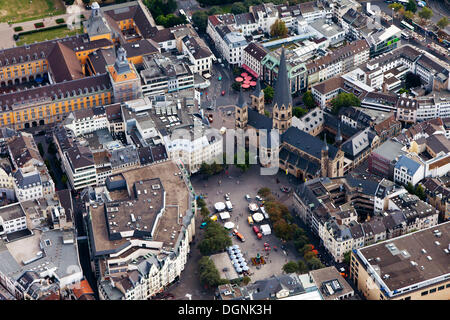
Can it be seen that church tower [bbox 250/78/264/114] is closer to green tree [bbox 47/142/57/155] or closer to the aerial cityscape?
the aerial cityscape

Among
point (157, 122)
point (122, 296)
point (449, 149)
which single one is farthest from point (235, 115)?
point (122, 296)

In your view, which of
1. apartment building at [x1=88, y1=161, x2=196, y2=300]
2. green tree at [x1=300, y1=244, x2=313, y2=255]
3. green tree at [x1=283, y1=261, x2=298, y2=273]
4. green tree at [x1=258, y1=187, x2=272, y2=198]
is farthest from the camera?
green tree at [x1=258, y1=187, x2=272, y2=198]

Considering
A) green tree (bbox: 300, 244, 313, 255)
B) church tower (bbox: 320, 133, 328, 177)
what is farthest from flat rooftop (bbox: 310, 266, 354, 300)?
church tower (bbox: 320, 133, 328, 177)

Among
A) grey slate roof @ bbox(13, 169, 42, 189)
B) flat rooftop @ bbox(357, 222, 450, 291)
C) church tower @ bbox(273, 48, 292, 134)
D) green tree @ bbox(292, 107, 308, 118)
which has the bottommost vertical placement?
flat rooftop @ bbox(357, 222, 450, 291)

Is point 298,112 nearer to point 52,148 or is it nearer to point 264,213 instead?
point 264,213

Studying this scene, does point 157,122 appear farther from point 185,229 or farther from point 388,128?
point 388,128

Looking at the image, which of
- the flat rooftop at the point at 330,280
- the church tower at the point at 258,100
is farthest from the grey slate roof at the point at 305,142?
the flat rooftop at the point at 330,280
